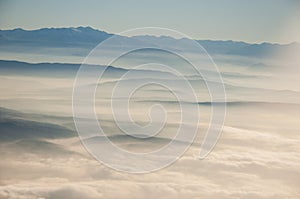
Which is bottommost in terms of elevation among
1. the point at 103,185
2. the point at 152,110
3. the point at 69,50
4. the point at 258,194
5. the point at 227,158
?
the point at 103,185

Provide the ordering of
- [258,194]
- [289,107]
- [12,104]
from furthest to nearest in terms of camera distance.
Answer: [12,104] < [289,107] < [258,194]

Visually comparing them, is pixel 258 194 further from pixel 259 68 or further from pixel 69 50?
pixel 69 50

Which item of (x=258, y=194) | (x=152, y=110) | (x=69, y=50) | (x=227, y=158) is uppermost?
(x=69, y=50)

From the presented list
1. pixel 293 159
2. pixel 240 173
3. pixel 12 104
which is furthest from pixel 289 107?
pixel 12 104

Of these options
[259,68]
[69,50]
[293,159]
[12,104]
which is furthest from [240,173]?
[12,104]

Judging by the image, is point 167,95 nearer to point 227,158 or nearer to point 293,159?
point 227,158

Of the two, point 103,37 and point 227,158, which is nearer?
point 103,37

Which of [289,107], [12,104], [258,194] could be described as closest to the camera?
[258,194]

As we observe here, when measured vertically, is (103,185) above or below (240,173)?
below

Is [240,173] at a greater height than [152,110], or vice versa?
[152,110]
